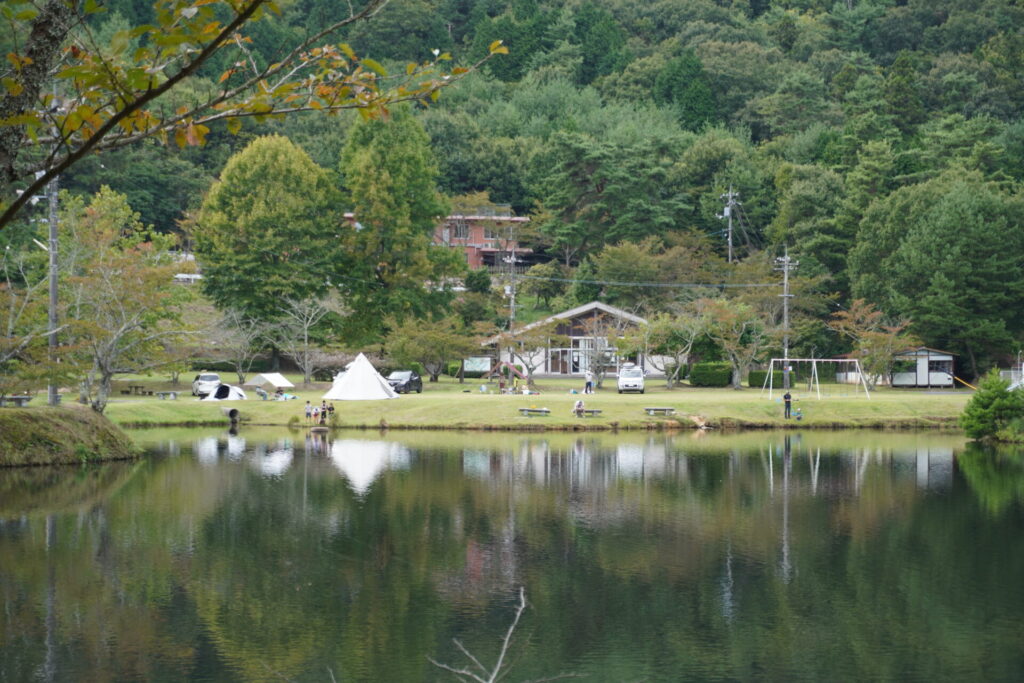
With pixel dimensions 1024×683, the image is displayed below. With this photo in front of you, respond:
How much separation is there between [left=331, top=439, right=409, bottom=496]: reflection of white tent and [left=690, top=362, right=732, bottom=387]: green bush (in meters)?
24.3

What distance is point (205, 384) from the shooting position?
159 ft

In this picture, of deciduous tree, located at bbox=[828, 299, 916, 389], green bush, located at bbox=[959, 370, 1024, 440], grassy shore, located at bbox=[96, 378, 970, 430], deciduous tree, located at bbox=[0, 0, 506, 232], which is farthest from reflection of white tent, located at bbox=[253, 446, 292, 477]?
deciduous tree, located at bbox=[828, 299, 916, 389]

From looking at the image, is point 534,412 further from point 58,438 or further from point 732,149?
point 732,149

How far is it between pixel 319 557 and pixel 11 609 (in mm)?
5164

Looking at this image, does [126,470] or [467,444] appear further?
[467,444]

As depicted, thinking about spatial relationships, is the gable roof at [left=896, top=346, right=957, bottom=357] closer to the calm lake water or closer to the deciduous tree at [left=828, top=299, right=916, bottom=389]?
the deciduous tree at [left=828, top=299, right=916, bottom=389]

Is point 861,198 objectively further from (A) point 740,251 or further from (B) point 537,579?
(B) point 537,579

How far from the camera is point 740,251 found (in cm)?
7138

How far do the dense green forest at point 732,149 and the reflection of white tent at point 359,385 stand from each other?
15.7 metres

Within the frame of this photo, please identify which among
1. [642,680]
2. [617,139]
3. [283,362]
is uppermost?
[617,139]

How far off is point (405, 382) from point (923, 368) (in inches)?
1060

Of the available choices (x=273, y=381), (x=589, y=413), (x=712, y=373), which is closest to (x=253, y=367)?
(x=273, y=381)

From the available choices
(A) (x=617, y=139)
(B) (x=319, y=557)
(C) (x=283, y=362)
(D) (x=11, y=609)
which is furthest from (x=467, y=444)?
(A) (x=617, y=139)

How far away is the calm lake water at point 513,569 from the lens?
13211 millimetres
